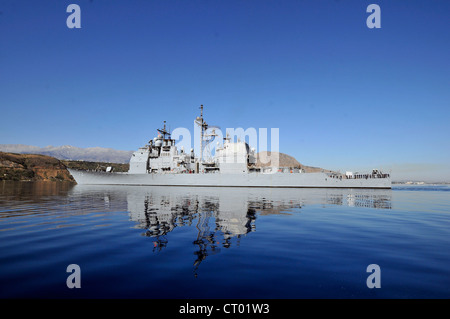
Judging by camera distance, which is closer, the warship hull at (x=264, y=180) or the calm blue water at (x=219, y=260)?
the calm blue water at (x=219, y=260)

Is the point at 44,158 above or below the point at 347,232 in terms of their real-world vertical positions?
above

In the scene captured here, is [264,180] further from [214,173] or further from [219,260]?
[219,260]

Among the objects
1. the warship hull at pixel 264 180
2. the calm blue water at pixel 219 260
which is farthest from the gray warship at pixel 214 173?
the calm blue water at pixel 219 260

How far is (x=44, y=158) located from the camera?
456ft

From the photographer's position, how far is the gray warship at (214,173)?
4475 centimetres

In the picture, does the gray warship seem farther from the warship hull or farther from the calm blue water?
the calm blue water

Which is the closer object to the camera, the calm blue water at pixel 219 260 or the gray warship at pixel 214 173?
the calm blue water at pixel 219 260

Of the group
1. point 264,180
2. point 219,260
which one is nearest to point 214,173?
point 264,180

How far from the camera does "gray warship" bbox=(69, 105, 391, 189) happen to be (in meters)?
44.8

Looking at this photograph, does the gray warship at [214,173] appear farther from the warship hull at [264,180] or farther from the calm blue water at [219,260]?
the calm blue water at [219,260]

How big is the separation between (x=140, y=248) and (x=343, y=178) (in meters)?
48.4

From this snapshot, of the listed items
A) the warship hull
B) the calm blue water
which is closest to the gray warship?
the warship hull
